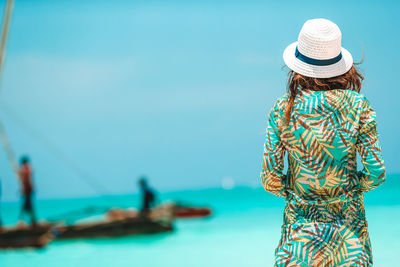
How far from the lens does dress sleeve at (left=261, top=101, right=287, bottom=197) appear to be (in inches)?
58.4

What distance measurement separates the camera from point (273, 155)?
4.91 feet

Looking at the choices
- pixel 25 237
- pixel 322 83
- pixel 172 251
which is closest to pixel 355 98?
pixel 322 83

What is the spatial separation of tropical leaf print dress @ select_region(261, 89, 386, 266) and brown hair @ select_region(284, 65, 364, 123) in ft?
0.11

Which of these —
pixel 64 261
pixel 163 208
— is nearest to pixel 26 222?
pixel 64 261

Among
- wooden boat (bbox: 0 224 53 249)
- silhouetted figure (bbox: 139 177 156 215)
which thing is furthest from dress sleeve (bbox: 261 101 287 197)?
silhouetted figure (bbox: 139 177 156 215)

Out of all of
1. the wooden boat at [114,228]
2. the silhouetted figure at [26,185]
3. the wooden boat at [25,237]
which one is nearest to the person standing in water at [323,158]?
the silhouetted figure at [26,185]

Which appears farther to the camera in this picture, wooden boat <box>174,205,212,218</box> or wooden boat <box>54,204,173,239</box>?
wooden boat <box>174,205,212,218</box>

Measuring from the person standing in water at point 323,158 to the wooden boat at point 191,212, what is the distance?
12.0 metres

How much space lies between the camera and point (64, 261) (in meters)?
7.79

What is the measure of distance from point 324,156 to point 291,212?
0.63ft

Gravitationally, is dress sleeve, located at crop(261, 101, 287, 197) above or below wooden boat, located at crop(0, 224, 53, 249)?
below

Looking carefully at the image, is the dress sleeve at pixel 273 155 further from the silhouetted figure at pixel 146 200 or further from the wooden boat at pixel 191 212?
the wooden boat at pixel 191 212

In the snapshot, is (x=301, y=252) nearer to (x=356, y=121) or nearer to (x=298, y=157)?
(x=298, y=157)

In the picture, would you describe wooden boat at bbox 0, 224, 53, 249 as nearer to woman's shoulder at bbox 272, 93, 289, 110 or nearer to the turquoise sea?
the turquoise sea
